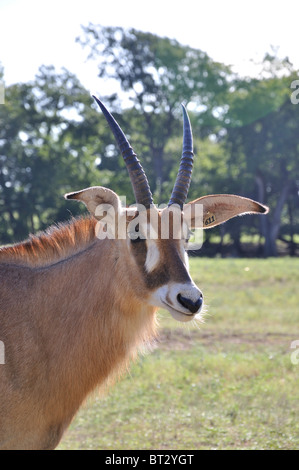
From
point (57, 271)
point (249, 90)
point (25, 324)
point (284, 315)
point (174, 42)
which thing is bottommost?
point (284, 315)

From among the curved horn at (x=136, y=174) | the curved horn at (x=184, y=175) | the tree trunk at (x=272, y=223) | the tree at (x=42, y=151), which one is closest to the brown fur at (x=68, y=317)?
the curved horn at (x=136, y=174)

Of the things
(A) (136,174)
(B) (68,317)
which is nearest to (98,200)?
(A) (136,174)

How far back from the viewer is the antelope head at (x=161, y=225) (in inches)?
181

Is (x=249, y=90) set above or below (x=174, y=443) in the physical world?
above

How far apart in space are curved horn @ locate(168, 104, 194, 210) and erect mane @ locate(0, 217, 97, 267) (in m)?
0.78

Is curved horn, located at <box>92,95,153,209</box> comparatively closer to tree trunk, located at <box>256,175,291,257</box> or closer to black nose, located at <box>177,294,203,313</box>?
black nose, located at <box>177,294,203,313</box>

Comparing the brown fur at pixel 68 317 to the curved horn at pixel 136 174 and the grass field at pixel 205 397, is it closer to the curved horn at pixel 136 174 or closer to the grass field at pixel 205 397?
the curved horn at pixel 136 174

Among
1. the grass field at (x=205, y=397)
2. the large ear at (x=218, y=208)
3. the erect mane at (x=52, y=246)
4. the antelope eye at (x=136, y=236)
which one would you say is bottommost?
the grass field at (x=205, y=397)

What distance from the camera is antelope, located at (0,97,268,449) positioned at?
467 cm

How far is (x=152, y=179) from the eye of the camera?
40.2 m

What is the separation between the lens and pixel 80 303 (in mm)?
5047

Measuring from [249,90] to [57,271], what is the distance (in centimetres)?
4013
